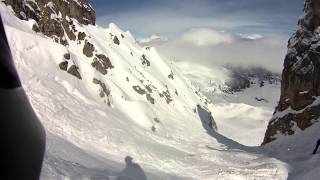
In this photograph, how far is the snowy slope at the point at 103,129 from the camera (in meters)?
21.5

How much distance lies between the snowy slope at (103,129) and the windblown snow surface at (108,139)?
5cm

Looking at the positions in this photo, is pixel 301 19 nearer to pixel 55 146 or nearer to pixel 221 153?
pixel 221 153

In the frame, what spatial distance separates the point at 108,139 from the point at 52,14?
80.9 feet

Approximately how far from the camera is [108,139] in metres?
32.8

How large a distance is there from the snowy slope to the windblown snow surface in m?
0.05

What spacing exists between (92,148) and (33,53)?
16.8 meters

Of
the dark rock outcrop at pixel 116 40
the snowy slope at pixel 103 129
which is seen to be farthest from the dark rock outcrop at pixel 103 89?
the dark rock outcrop at pixel 116 40

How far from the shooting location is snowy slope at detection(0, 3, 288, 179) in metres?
21.5

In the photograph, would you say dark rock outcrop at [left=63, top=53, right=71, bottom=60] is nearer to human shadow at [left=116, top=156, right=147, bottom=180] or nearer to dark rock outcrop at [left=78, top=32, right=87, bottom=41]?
dark rock outcrop at [left=78, top=32, right=87, bottom=41]

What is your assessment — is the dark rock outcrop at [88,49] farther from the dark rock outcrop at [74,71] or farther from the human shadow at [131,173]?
the human shadow at [131,173]

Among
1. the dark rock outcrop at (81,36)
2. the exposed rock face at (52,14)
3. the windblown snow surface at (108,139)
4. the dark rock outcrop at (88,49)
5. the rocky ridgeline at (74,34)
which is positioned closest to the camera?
the windblown snow surface at (108,139)

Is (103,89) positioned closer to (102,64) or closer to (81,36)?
(81,36)

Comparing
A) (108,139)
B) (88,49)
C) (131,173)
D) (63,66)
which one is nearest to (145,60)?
(88,49)

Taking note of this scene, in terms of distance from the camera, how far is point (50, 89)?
3741 cm
